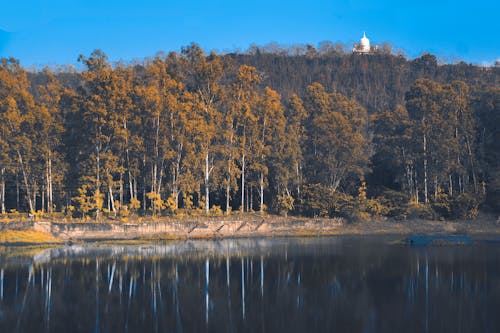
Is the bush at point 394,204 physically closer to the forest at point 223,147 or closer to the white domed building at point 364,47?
the forest at point 223,147

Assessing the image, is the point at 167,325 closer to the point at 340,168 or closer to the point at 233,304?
the point at 233,304

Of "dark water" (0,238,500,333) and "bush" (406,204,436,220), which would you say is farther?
"bush" (406,204,436,220)

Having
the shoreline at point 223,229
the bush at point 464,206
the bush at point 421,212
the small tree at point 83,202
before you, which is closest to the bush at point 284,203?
the shoreline at point 223,229

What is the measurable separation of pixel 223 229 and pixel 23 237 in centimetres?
1533

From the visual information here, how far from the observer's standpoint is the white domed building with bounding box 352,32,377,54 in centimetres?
11719

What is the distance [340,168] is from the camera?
55625 mm

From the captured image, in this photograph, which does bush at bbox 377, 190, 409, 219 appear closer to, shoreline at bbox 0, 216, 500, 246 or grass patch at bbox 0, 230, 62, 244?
shoreline at bbox 0, 216, 500, 246

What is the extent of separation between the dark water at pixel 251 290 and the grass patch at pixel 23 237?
4384 millimetres

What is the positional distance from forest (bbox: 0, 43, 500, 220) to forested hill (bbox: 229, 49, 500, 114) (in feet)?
108

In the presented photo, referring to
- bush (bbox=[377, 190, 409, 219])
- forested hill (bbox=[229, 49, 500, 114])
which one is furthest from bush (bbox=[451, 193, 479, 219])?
forested hill (bbox=[229, 49, 500, 114])

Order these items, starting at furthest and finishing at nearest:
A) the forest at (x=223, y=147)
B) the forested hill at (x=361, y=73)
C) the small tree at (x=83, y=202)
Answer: the forested hill at (x=361, y=73) → the forest at (x=223, y=147) → the small tree at (x=83, y=202)

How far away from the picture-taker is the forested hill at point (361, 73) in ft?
314

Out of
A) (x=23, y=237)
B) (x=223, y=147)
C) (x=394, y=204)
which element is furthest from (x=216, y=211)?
(x=23, y=237)

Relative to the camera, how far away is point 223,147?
51594mm
